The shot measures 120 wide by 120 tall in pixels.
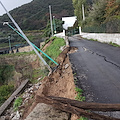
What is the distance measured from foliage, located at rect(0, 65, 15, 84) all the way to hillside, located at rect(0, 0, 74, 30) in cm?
4916

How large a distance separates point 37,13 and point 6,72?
71.6 metres

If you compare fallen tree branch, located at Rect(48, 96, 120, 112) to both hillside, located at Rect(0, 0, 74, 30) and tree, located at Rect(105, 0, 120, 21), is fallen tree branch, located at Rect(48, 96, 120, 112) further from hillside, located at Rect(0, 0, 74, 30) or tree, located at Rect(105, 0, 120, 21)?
hillside, located at Rect(0, 0, 74, 30)

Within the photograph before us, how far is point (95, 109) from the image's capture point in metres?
3.19

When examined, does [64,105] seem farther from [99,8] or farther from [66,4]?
[66,4]

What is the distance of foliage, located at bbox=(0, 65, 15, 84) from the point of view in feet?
85.7

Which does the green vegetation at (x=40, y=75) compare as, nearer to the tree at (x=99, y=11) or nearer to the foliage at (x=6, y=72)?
the foliage at (x=6, y=72)

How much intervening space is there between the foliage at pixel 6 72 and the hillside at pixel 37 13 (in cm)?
4916

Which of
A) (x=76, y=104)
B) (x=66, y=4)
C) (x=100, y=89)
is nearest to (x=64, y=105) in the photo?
(x=76, y=104)

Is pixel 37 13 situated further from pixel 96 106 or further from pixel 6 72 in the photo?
pixel 96 106

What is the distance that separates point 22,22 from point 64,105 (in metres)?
78.6

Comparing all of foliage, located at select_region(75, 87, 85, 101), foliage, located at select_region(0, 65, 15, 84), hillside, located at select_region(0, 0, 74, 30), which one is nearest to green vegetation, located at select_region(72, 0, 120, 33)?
foliage, located at select_region(75, 87, 85, 101)

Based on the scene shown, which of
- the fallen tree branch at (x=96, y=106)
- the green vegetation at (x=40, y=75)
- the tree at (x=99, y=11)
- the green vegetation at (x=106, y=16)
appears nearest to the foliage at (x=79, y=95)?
the fallen tree branch at (x=96, y=106)

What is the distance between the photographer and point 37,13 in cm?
9106

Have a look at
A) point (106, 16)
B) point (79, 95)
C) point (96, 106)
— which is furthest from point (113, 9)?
point (96, 106)
